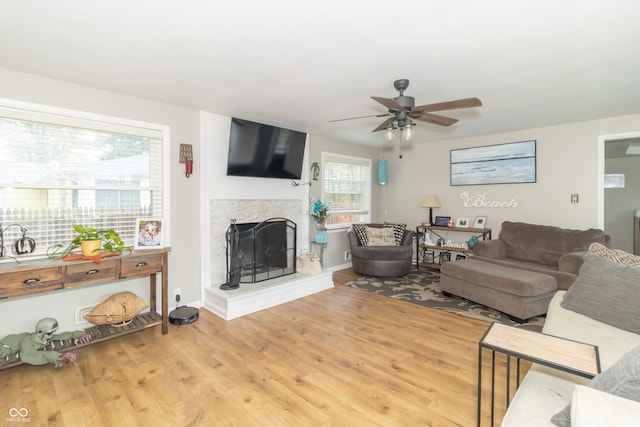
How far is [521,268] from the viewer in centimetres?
366

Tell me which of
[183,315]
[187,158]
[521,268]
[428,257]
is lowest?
[183,315]

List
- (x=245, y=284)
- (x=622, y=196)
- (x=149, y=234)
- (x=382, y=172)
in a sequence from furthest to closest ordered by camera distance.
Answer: (x=622, y=196), (x=382, y=172), (x=245, y=284), (x=149, y=234)

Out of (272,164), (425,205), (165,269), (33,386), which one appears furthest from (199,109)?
(425,205)

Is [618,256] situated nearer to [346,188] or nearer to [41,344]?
[346,188]

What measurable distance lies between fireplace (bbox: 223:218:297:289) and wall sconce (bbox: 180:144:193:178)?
Answer: 0.81 meters

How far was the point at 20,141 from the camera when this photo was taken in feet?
8.43

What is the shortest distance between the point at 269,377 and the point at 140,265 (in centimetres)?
157

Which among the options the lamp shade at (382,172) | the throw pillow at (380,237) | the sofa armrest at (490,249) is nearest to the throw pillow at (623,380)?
the sofa armrest at (490,249)

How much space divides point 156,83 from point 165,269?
1726mm

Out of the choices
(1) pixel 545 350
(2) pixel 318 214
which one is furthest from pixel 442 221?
(1) pixel 545 350

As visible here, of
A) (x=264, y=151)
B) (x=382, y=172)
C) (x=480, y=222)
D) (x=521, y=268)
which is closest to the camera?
(x=521, y=268)

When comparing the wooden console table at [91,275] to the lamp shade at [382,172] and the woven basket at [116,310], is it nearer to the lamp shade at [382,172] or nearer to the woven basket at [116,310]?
the woven basket at [116,310]

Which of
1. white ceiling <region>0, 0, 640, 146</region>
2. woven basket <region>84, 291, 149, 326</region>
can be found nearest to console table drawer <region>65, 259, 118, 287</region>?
woven basket <region>84, 291, 149, 326</region>

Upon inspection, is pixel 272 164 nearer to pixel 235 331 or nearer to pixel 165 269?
pixel 165 269
